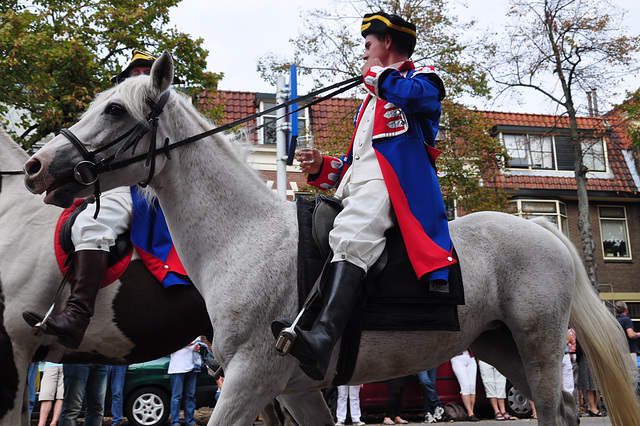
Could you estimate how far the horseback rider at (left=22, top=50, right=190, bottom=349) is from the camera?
4.18 m

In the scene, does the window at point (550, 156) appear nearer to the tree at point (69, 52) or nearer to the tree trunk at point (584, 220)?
the tree trunk at point (584, 220)

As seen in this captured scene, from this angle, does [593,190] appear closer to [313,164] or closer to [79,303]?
[313,164]

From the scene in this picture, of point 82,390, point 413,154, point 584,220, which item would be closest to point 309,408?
point 413,154

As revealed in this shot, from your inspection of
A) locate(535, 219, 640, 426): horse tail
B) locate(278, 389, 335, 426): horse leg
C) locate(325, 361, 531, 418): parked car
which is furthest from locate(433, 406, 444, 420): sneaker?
locate(278, 389, 335, 426): horse leg

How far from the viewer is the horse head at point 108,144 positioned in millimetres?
3252

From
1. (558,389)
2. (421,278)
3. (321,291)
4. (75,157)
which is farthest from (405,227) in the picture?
(75,157)

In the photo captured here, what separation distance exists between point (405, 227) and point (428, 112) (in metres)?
0.65

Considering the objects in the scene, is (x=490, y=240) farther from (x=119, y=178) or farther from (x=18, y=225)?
(x=18, y=225)

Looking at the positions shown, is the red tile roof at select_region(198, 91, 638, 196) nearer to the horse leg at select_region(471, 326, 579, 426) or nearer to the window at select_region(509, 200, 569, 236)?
the window at select_region(509, 200, 569, 236)

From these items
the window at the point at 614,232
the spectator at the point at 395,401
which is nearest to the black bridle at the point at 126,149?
the spectator at the point at 395,401

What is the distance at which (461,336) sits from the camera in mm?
3703

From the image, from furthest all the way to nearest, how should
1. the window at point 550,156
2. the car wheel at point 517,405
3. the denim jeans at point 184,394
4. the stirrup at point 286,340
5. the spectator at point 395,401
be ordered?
1. the window at point 550,156
2. the car wheel at point 517,405
3. the spectator at point 395,401
4. the denim jeans at point 184,394
5. the stirrup at point 286,340

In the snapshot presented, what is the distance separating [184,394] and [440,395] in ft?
16.4

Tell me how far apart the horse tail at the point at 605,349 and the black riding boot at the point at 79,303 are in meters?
3.22
